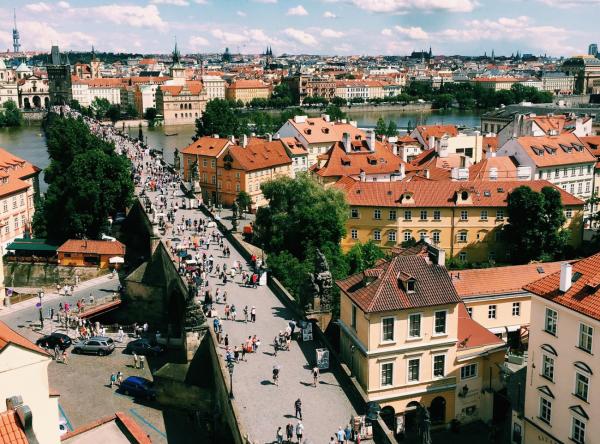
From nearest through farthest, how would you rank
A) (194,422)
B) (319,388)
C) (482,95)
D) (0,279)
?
(319,388) → (194,422) → (0,279) → (482,95)

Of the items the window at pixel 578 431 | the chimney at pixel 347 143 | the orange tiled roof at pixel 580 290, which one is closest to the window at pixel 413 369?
the orange tiled roof at pixel 580 290

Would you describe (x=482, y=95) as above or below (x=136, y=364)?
above

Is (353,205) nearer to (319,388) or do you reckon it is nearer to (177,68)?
(319,388)

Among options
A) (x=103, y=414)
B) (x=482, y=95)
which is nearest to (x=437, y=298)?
(x=103, y=414)

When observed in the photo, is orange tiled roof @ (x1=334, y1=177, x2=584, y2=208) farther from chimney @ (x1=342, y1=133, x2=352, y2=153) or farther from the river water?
the river water

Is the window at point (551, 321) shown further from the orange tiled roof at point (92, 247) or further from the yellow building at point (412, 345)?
the orange tiled roof at point (92, 247)

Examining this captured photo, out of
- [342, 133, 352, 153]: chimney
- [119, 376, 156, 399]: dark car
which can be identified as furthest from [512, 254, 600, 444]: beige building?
[342, 133, 352, 153]: chimney
